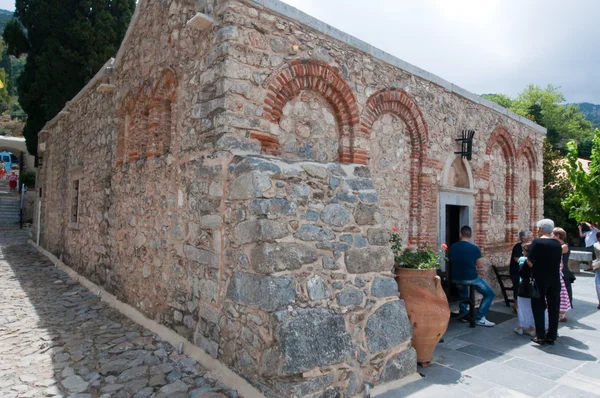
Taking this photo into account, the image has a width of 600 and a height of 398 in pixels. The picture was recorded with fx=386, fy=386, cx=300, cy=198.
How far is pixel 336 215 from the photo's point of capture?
12.6 feet

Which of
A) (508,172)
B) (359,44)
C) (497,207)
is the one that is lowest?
(497,207)

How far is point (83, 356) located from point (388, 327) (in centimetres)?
339

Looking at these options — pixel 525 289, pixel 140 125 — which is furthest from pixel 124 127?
pixel 525 289

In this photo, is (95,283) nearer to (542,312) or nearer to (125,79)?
(125,79)

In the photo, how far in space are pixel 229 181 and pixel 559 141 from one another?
34744 millimetres

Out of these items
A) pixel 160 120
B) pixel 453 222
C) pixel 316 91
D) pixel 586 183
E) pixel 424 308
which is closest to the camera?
pixel 424 308

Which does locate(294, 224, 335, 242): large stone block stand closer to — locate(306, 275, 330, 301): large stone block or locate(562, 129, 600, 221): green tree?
locate(306, 275, 330, 301): large stone block

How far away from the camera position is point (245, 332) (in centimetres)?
344

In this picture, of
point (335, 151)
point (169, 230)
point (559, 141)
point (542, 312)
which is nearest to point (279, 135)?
point (335, 151)

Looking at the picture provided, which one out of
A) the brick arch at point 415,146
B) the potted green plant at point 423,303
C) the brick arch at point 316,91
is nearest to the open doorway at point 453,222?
the brick arch at point 415,146

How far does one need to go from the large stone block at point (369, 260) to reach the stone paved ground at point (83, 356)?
1599mm

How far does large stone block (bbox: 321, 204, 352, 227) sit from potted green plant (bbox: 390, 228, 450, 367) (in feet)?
3.42

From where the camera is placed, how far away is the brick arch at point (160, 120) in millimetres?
5234

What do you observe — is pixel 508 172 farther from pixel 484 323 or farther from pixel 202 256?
pixel 202 256
